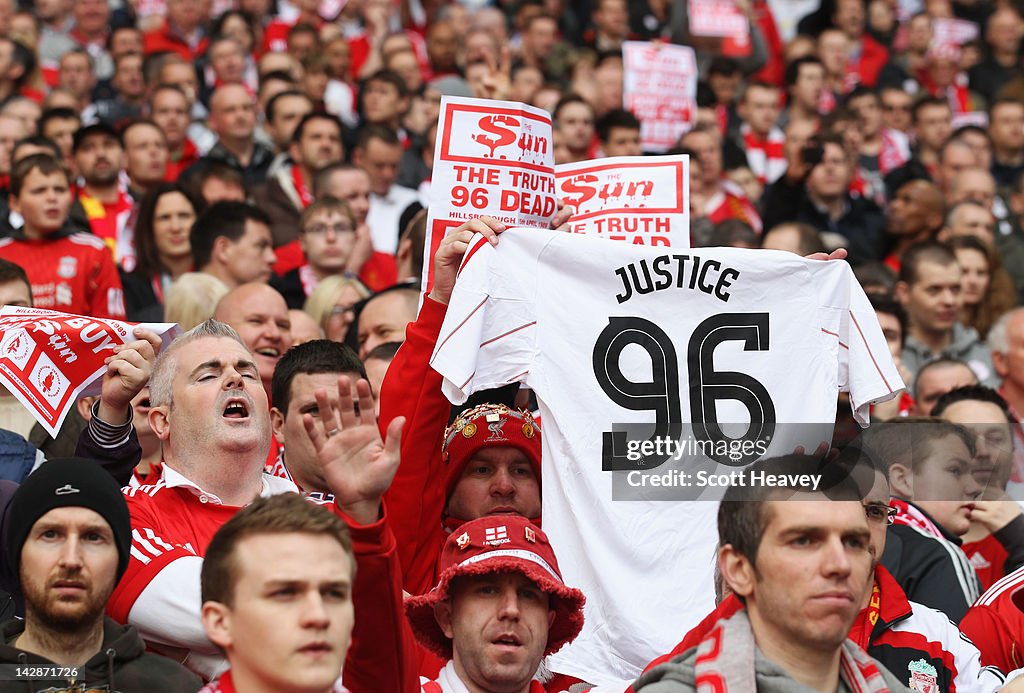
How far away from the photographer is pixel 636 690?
4.29 m

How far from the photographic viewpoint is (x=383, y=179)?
1169 centimetres

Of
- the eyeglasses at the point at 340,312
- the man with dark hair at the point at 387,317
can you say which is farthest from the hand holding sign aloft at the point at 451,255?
the eyeglasses at the point at 340,312

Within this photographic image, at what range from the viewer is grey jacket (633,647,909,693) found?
409 cm

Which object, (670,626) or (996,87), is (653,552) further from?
(996,87)

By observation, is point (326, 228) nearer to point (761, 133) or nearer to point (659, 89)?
point (659, 89)

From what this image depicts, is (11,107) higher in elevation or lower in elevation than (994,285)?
higher

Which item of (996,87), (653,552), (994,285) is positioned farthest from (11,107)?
(996,87)

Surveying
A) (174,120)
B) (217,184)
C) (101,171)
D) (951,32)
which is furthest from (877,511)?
(951,32)

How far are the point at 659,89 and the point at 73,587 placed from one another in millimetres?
9120

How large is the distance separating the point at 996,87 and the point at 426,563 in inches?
516

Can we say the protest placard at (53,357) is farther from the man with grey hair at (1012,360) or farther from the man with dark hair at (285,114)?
the man with dark hair at (285,114)

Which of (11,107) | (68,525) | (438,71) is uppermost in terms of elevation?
(438,71)

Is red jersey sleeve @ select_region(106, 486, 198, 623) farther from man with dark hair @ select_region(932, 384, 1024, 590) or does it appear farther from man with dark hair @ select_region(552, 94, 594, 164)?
man with dark hair @ select_region(552, 94, 594, 164)

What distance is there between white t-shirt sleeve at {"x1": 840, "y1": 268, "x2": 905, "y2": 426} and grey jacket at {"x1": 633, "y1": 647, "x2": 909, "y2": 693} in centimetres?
177
